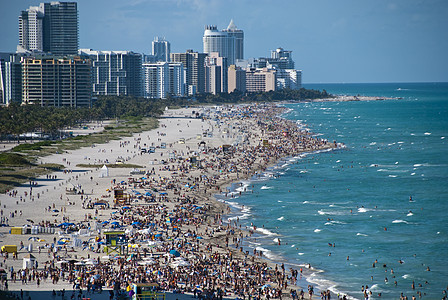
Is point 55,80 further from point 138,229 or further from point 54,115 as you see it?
point 138,229

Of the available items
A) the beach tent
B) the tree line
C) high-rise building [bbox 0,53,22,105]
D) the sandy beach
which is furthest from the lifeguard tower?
high-rise building [bbox 0,53,22,105]

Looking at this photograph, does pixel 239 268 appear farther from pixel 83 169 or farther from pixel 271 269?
pixel 83 169

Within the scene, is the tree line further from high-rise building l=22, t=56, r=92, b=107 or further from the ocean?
the ocean

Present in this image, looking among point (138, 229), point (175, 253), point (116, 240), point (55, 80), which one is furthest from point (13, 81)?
point (175, 253)

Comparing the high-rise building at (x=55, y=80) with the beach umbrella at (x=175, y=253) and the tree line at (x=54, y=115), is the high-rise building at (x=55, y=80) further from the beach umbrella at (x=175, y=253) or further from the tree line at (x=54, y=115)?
the beach umbrella at (x=175, y=253)

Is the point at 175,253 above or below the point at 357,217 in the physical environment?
above

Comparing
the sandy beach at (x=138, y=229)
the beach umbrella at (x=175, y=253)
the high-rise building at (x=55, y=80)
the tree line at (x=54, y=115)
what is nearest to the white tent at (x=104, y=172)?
the sandy beach at (x=138, y=229)
